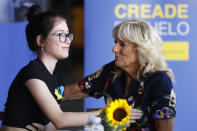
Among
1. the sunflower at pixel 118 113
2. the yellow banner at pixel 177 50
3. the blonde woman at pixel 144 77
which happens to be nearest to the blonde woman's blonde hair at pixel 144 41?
the blonde woman at pixel 144 77

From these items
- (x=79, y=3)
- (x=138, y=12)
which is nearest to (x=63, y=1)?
(x=79, y=3)

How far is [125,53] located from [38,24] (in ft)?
1.79

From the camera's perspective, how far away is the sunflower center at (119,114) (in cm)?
133

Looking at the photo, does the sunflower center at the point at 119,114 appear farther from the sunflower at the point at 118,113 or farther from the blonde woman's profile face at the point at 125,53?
the blonde woman's profile face at the point at 125,53

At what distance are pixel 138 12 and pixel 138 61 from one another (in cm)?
150

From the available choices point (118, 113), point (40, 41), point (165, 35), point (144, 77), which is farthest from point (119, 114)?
point (165, 35)

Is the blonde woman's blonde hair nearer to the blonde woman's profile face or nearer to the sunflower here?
the blonde woman's profile face

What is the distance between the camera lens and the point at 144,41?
181 cm

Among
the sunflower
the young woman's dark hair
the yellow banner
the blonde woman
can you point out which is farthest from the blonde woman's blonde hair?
the yellow banner

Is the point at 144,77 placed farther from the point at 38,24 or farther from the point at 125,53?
the point at 38,24

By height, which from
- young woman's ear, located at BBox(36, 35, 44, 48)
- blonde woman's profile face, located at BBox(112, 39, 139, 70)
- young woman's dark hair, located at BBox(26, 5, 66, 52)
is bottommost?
blonde woman's profile face, located at BBox(112, 39, 139, 70)

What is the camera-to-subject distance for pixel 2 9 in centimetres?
429

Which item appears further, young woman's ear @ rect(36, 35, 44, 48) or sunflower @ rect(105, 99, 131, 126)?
young woman's ear @ rect(36, 35, 44, 48)

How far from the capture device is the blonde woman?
1731 millimetres
